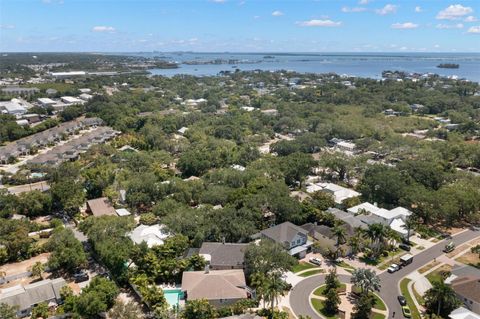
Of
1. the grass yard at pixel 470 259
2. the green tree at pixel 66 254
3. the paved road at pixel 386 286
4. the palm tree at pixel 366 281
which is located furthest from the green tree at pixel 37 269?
the grass yard at pixel 470 259

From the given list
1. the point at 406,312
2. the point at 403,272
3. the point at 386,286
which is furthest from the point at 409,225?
the point at 406,312

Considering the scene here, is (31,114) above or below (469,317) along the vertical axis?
above

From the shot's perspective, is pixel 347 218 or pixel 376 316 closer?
pixel 376 316

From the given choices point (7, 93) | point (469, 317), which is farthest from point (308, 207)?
point (7, 93)

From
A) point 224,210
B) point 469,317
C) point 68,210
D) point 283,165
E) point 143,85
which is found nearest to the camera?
point 469,317

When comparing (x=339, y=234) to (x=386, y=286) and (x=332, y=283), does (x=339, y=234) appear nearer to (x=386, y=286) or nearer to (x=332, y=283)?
(x=386, y=286)

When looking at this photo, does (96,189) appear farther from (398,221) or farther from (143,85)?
(143,85)
